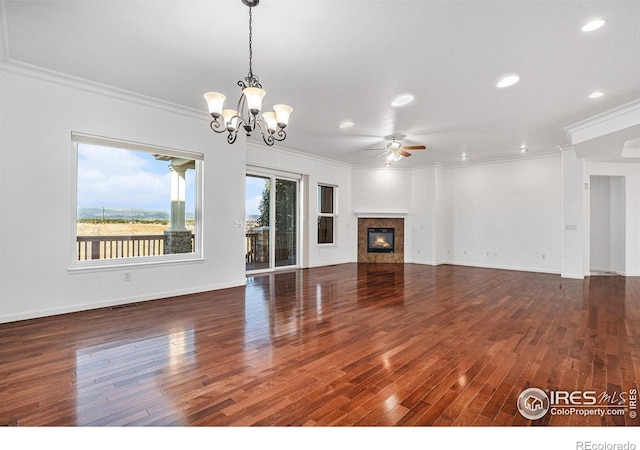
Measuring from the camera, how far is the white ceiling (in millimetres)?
2545

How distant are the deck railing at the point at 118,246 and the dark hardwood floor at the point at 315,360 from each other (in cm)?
78

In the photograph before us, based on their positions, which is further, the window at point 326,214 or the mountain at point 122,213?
the window at point 326,214

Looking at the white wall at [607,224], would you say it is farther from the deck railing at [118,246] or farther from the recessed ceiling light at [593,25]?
the deck railing at [118,246]

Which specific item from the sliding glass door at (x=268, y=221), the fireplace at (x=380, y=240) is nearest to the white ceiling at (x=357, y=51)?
the sliding glass door at (x=268, y=221)

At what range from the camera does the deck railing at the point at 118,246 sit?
4.18 metres

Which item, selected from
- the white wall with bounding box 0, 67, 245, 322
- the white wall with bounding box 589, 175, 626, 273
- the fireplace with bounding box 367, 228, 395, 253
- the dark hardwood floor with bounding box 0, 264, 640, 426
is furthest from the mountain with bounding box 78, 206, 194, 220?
the white wall with bounding box 589, 175, 626, 273

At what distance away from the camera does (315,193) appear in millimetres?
8336

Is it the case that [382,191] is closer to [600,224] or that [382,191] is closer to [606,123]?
[606,123]

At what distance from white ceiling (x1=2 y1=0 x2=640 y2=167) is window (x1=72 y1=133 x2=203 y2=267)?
925 millimetres

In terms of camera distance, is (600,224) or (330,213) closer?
(600,224)

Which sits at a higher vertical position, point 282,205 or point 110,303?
point 282,205

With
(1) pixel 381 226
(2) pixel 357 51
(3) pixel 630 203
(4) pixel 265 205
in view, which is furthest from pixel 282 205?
(3) pixel 630 203

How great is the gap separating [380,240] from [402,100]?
18.2ft
